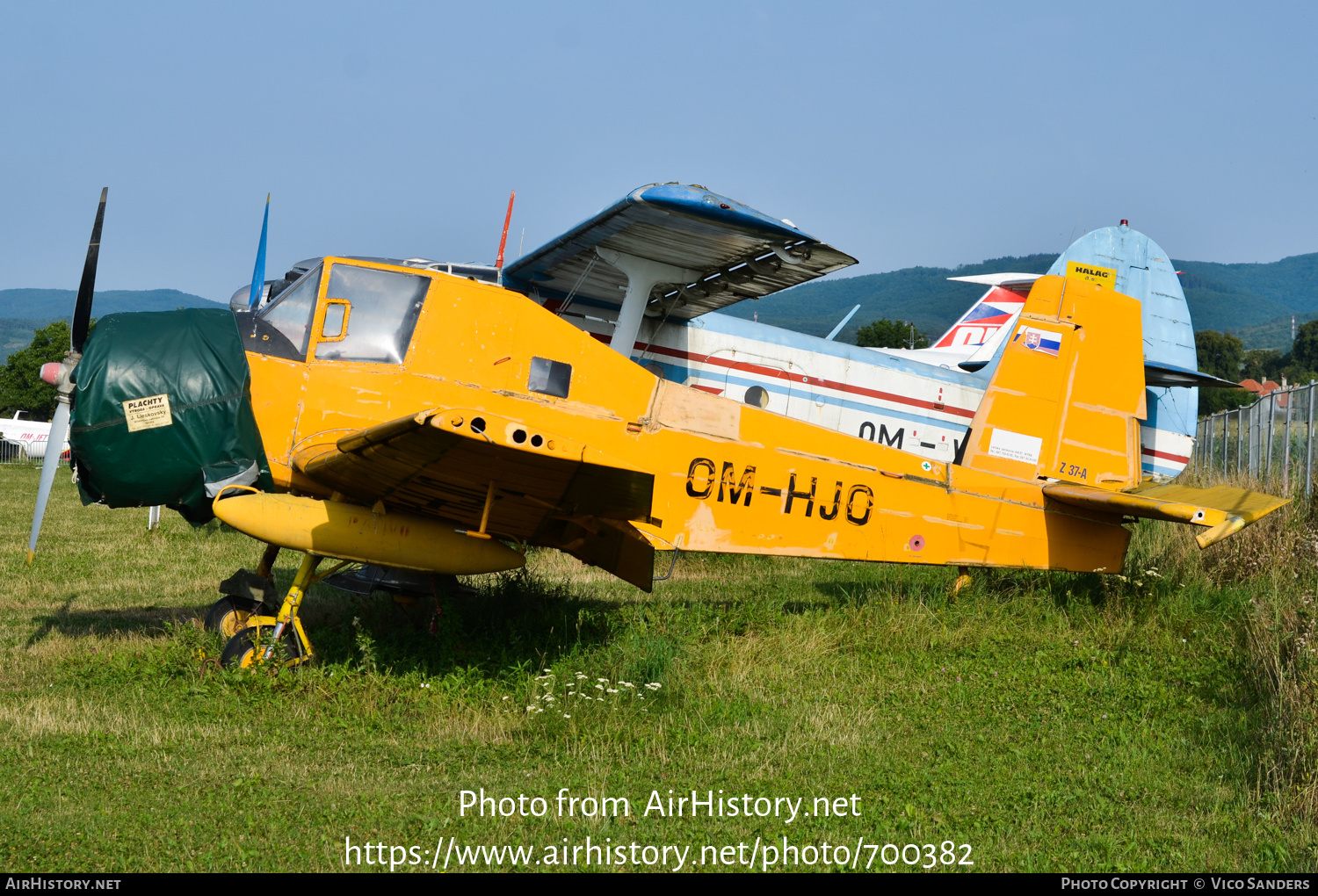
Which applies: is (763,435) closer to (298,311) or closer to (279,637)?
(298,311)

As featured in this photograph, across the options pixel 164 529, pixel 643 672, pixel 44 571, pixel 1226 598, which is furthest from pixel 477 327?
pixel 164 529

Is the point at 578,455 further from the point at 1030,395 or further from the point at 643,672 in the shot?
the point at 1030,395

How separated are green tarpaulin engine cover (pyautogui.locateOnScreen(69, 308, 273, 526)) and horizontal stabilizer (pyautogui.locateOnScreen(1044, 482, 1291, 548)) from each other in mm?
6027

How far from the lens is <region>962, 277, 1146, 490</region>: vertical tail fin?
8.05m

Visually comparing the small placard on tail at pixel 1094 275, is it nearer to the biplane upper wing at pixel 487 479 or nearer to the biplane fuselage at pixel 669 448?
the biplane fuselage at pixel 669 448

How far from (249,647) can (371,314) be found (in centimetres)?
230

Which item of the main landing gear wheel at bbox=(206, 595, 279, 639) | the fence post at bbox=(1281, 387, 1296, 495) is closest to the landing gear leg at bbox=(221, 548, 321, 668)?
the main landing gear wheel at bbox=(206, 595, 279, 639)

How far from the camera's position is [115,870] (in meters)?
3.77

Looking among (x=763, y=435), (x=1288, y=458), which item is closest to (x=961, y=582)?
(x=763, y=435)

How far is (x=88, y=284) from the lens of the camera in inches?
253

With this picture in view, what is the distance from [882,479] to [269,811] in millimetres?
4839

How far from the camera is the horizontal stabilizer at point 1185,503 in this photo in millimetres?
6547

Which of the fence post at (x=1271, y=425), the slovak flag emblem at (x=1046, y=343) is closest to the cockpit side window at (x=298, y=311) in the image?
the slovak flag emblem at (x=1046, y=343)

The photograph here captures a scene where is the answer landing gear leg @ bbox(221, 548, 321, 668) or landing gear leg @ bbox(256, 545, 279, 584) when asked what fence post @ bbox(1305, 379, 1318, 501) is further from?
landing gear leg @ bbox(256, 545, 279, 584)
